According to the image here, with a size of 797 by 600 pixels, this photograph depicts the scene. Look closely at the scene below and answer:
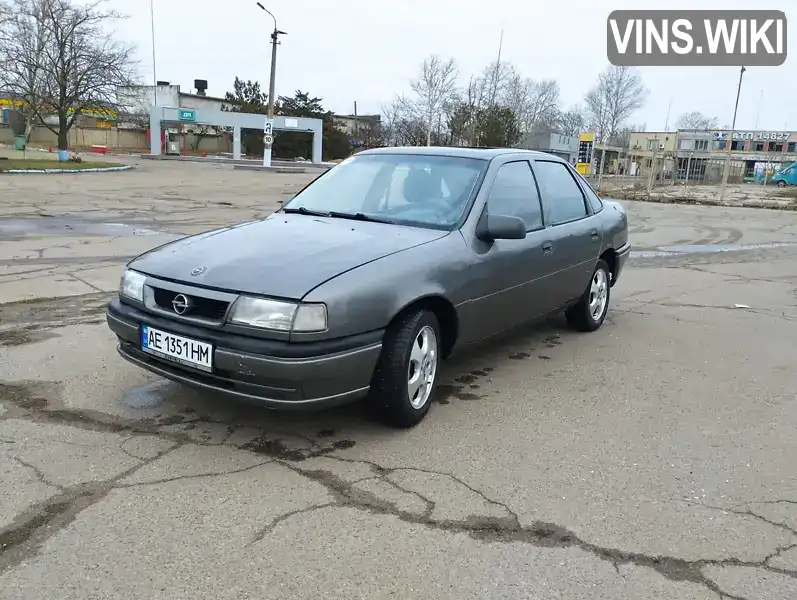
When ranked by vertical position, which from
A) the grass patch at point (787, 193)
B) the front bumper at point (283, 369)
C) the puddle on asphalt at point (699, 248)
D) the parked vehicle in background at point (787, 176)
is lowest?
the puddle on asphalt at point (699, 248)

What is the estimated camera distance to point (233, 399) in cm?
335

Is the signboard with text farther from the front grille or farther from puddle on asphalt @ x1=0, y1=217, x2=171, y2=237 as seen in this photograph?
the front grille

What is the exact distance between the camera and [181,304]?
342 cm

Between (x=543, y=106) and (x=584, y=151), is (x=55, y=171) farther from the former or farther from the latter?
(x=543, y=106)

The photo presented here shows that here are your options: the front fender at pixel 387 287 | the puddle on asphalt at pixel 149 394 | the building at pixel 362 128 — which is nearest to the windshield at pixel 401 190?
the front fender at pixel 387 287

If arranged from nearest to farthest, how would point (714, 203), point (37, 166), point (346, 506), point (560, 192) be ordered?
point (346, 506)
point (560, 192)
point (714, 203)
point (37, 166)

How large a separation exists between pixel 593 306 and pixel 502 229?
2298 mm

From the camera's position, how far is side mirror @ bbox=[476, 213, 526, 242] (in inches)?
164

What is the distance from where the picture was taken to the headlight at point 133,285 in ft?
12.0

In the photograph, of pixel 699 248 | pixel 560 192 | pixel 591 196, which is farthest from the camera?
pixel 699 248

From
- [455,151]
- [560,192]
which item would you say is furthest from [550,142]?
[455,151]

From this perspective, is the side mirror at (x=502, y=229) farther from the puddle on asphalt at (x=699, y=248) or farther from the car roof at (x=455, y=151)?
the puddle on asphalt at (x=699, y=248)

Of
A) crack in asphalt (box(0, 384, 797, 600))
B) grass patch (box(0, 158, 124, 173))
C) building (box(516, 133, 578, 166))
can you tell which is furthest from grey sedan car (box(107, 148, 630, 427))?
building (box(516, 133, 578, 166))

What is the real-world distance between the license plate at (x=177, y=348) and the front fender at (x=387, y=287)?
476 millimetres
